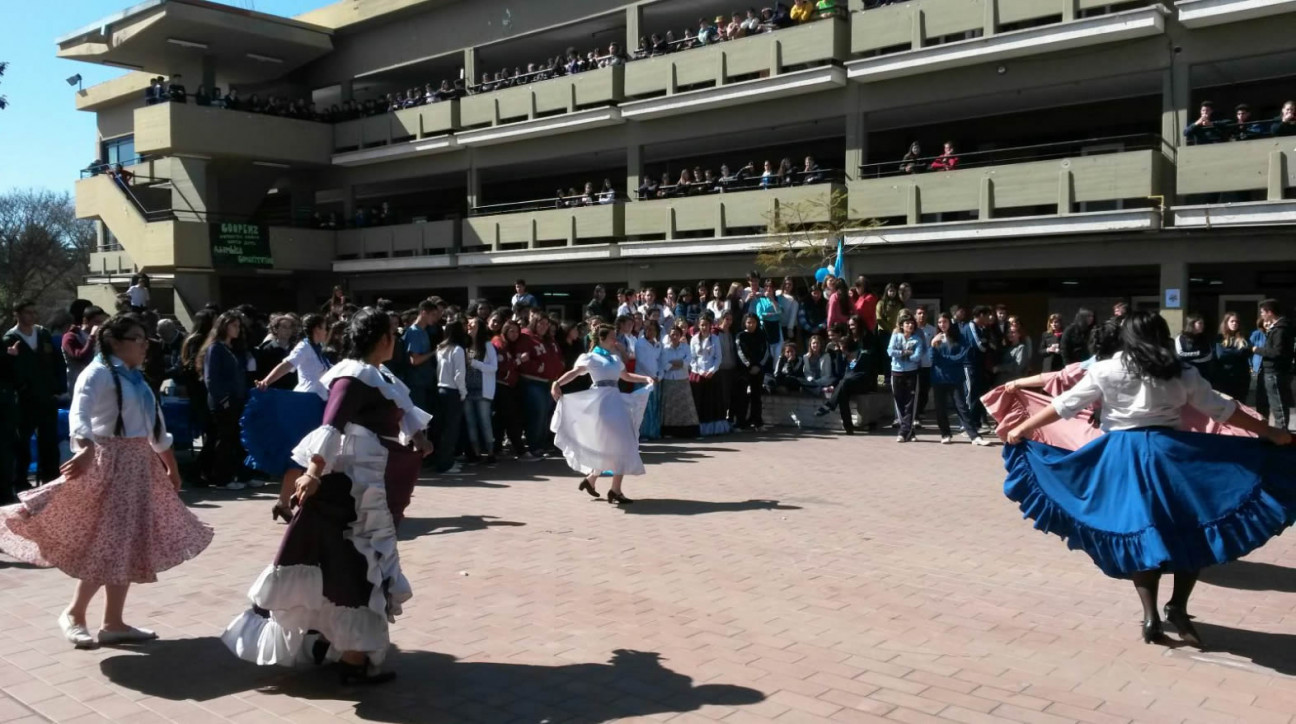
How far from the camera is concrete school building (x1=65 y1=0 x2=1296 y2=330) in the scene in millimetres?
20312

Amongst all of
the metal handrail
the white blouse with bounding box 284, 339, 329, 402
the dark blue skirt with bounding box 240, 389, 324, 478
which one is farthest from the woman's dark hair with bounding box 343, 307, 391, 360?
the metal handrail

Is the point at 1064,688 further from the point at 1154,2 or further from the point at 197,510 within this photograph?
the point at 1154,2

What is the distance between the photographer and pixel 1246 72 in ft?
69.3

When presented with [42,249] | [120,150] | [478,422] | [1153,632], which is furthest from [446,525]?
[42,249]

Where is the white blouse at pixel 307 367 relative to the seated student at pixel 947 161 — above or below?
below

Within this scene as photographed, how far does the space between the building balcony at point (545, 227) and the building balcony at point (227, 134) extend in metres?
6.88

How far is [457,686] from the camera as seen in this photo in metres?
5.26

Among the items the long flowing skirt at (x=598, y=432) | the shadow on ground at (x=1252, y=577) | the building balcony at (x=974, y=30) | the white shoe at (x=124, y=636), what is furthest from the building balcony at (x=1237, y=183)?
the white shoe at (x=124, y=636)

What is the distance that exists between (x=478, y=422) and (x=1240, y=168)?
14688 mm

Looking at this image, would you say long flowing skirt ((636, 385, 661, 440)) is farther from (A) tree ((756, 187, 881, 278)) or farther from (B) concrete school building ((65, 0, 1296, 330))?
(B) concrete school building ((65, 0, 1296, 330))

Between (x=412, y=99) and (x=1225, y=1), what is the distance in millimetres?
23967

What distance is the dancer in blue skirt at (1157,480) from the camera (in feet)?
18.5

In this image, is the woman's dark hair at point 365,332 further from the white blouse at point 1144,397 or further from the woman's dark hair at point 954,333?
the woman's dark hair at point 954,333

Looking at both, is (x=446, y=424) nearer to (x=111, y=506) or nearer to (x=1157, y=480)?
(x=111, y=506)
